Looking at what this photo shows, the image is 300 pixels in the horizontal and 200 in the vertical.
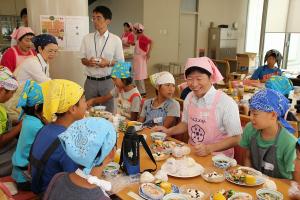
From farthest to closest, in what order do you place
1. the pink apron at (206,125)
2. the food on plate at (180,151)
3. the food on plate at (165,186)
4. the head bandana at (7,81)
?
the head bandana at (7,81) < the pink apron at (206,125) < the food on plate at (180,151) < the food on plate at (165,186)

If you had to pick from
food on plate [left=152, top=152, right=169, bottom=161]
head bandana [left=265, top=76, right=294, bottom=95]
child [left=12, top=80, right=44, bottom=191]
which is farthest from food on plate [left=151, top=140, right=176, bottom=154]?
head bandana [left=265, top=76, right=294, bottom=95]

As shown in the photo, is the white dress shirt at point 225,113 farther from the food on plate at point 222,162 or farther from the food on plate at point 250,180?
the food on plate at point 250,180

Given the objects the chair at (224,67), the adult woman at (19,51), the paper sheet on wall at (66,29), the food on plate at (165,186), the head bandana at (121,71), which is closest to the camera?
the food on plate at (165,186)

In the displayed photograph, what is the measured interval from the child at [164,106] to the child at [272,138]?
1.04 metres

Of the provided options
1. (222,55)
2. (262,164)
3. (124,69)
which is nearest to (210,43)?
(222,55)

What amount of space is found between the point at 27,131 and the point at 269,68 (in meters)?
4.34

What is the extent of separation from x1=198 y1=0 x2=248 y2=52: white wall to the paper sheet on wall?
6903 mm

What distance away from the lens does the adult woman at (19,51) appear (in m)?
3.64

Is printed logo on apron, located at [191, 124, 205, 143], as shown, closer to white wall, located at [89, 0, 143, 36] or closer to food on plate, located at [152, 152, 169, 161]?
food on plate, located at [152, 152, 169, 161]

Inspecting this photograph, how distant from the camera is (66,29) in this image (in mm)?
3996

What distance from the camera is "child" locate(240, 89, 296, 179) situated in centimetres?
184

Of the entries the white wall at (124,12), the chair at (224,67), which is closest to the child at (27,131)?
the chair at (224,67)

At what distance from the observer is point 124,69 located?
3.03 metres

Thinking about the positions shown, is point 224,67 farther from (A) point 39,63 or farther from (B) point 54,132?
(B) point 54,132
